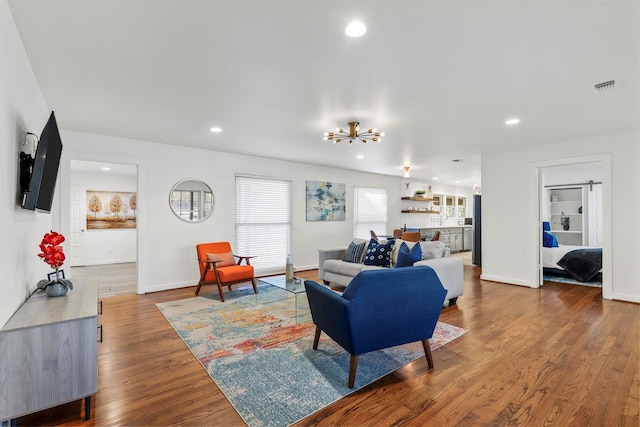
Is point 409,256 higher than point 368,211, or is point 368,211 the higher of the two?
point 368,211

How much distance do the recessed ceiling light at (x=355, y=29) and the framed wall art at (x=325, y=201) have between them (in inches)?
191

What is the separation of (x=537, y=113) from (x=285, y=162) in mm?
4370

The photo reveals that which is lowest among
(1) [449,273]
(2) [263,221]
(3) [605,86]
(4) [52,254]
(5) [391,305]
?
(1) [449,273]

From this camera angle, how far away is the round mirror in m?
5.08

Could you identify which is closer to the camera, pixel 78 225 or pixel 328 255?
pixel 328 255

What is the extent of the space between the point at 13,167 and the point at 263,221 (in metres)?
4.22

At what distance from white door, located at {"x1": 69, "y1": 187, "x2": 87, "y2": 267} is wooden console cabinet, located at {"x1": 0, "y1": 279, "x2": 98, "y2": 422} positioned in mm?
6764

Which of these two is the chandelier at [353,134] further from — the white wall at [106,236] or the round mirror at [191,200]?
the white wall at [106,236]

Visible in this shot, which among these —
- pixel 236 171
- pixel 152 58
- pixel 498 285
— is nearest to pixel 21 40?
pixel 152 58

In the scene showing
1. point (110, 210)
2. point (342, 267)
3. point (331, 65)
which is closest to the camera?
point (331, 65)

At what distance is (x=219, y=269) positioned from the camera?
4.45 meters

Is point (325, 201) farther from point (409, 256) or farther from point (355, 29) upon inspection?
point (355, 29)

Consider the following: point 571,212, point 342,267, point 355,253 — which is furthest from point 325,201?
point 571,212

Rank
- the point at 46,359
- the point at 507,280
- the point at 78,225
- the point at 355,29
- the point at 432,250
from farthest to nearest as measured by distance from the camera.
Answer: the point at 78,225 → the point at 507,280 → the point at 432,250 → the point at 355,29 → the point at 46,359
